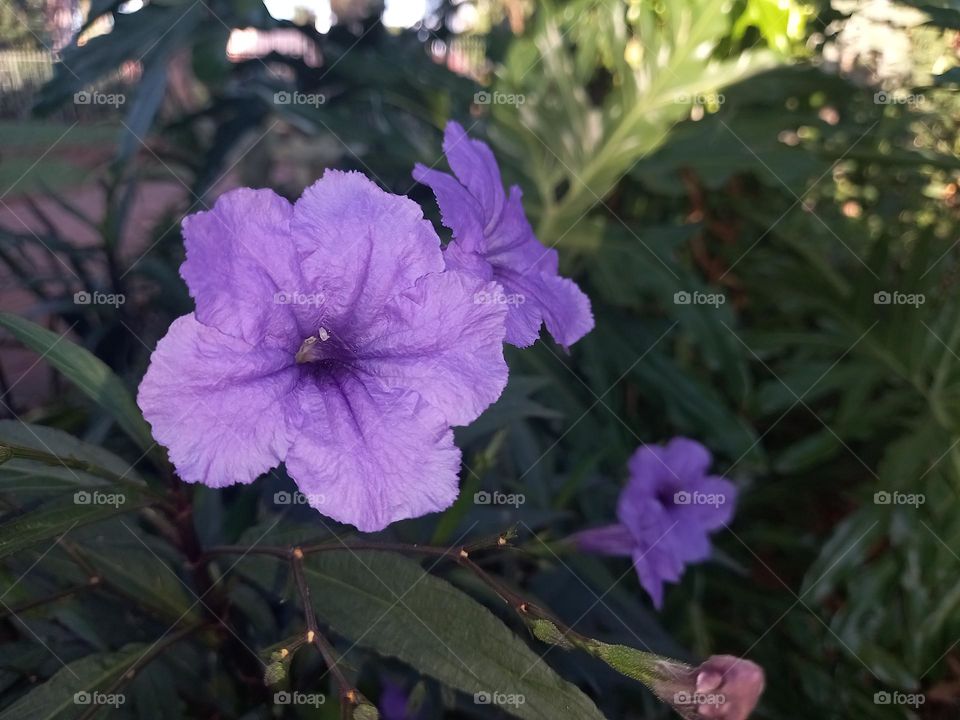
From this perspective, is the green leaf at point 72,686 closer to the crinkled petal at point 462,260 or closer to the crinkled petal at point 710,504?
the crinkled petal at point 462,260

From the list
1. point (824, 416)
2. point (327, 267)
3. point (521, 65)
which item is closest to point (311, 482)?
point (327, 267)

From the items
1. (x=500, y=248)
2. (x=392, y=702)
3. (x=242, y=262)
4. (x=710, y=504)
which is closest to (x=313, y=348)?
(x=242, y=262)

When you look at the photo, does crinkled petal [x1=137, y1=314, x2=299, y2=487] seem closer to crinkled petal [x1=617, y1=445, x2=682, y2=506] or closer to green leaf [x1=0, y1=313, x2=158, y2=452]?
green leaf [x1=0, y1=313, x2=158, y2=452]

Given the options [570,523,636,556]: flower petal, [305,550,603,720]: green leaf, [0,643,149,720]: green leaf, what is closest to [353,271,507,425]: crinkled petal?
[305,550,603,720]: green leaf

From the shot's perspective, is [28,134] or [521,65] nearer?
[28,134]

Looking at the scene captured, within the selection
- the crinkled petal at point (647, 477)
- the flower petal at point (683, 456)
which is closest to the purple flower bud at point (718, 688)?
the crinkled petal at point (647, 477)

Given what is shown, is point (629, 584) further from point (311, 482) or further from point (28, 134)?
point (28, 134)
